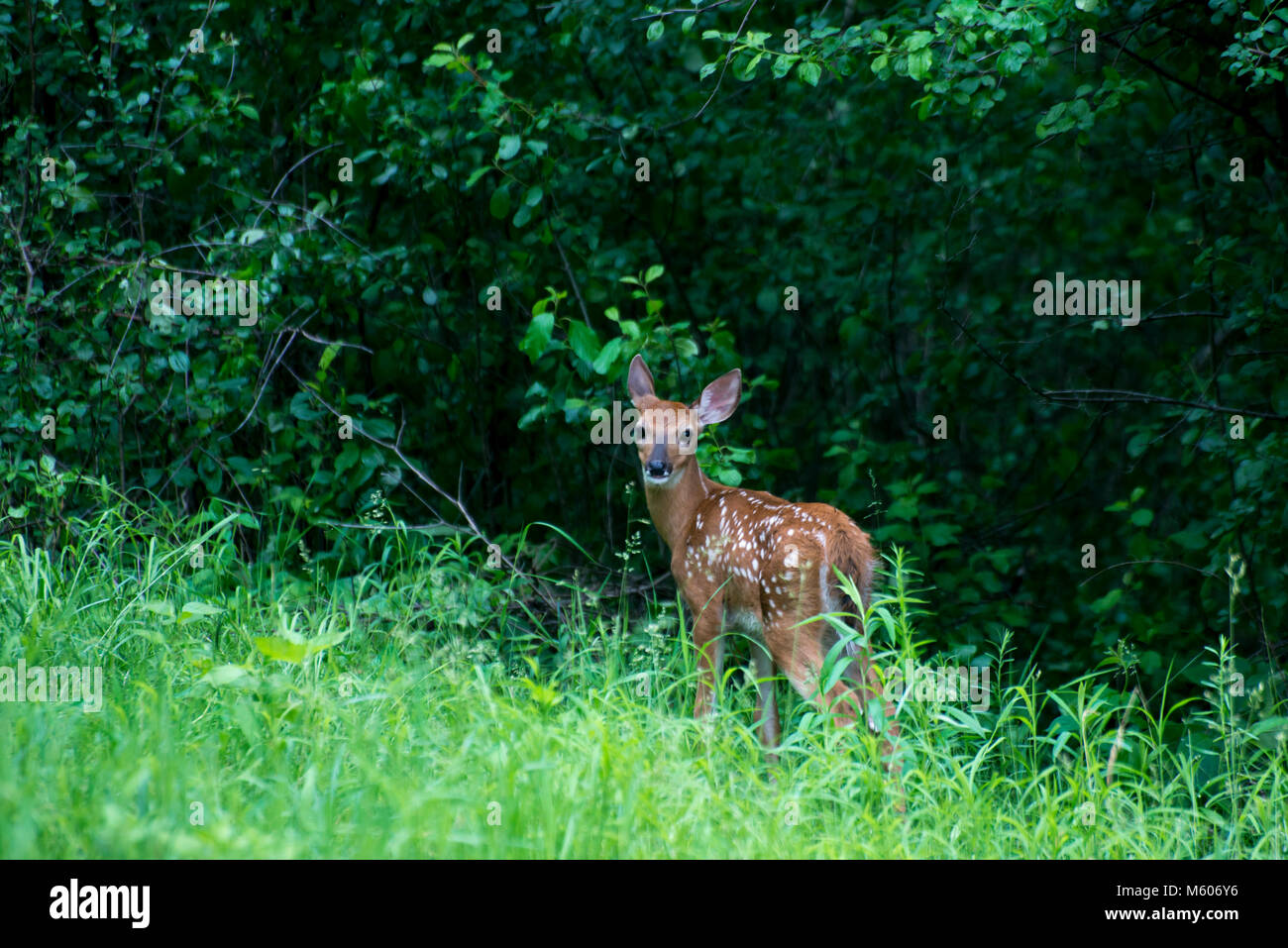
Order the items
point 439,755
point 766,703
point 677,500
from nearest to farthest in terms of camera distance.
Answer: point 439,755 → point 766,703 → point 677,500

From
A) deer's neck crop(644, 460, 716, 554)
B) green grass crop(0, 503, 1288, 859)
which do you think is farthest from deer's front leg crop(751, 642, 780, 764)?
deer's neck crop(644, 460, 716, 554)

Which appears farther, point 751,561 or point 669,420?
point 669,420

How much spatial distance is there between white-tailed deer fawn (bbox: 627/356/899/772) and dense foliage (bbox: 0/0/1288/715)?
0.34m

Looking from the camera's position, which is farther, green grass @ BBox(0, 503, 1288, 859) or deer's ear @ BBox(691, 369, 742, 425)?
deer's ear @ BBox(691, 369, 742, 425)

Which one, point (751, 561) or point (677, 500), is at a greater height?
point (677, 500)

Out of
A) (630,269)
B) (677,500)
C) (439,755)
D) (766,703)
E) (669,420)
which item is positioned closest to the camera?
(439,755)

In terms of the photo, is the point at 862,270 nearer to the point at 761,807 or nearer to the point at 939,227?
the point at 939,227

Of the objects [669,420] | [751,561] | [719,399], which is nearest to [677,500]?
[669,420]

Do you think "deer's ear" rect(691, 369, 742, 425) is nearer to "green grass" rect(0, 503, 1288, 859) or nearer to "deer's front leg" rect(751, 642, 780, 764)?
"green grass" rect(0, 503, 1288, 859)

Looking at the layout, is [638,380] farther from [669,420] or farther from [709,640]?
[709,640]

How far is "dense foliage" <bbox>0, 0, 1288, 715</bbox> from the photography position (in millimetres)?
6137

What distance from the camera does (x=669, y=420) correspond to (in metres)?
5.96

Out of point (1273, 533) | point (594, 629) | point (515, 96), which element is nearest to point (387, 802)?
point (594, 629)

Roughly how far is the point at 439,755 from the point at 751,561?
197 centimetres
